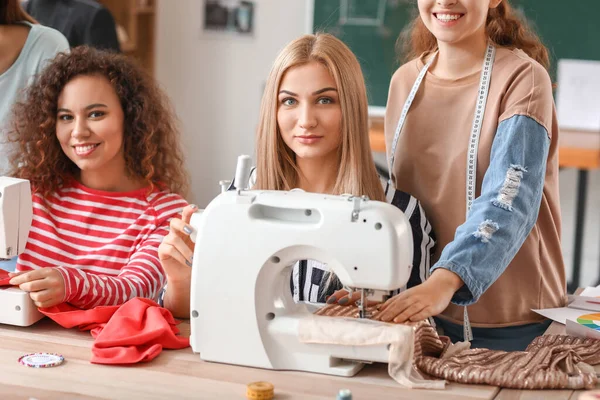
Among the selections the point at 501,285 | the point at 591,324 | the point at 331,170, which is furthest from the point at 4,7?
the point at 591,324

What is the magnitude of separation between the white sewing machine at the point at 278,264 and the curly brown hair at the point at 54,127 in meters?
0.58

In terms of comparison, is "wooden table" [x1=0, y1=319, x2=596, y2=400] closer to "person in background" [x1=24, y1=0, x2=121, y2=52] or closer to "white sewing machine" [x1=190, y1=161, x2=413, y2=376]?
"white sewing machine" [x1=190, y1=161, x2=413, y2=376]

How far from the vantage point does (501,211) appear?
1.54m

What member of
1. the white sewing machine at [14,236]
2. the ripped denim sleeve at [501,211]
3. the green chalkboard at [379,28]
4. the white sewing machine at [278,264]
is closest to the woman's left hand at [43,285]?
the white sewing machine at [14,236]

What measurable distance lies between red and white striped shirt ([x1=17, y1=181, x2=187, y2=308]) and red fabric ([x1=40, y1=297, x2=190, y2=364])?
0.23 m

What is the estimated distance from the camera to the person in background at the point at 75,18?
2779 mm

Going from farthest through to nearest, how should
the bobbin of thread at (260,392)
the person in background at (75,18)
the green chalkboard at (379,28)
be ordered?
the green chalkboard at (379,28) < the person in background at (75,18) < the bobbin of thread at (260,392)

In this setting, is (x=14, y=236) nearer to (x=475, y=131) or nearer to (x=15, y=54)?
(x=15, y=54)

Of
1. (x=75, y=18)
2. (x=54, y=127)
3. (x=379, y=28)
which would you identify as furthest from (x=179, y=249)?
(x=379, y=28)

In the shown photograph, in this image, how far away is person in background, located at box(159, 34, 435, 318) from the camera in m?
1.72

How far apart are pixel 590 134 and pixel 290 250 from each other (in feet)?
10.9

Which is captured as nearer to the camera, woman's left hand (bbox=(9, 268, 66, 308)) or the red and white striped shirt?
woman's left hand (bbox=(9, 268, 66, 308))

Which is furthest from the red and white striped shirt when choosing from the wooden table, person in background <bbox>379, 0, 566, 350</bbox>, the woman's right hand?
person in background <bbox>379, 0, 566, 350</bbox>

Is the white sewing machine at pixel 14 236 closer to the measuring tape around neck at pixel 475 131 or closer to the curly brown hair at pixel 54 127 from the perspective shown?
the curly brown hair at pixel 54 127
